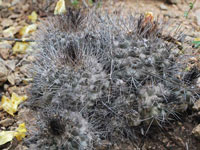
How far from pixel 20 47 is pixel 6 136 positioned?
3.60ft

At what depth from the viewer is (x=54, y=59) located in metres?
1.70

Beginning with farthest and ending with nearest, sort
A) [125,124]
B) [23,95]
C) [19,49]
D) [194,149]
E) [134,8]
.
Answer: [134,8], [19,49], [23,95], [125,124], [194,149]

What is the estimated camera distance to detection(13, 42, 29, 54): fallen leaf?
255 cm

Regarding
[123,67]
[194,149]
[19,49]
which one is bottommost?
[194,149]

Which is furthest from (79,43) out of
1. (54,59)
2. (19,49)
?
(19,49)

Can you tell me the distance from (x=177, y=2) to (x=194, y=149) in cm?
180

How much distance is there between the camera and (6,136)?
66.8 inches

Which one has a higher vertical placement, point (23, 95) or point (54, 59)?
point (54, 59)

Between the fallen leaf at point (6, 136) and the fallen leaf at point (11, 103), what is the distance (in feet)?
0.82

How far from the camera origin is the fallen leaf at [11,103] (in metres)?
1.96

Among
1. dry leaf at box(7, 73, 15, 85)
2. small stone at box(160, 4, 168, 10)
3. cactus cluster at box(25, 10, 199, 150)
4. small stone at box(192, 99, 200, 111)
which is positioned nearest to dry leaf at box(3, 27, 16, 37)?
dry leaf at box(7, 73, 15, 85)

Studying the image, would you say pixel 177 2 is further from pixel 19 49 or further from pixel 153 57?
pixel 19 49

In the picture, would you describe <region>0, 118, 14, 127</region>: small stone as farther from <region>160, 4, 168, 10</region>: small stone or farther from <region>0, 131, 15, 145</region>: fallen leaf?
<region>160, 4, 168, 10</region>: small stone

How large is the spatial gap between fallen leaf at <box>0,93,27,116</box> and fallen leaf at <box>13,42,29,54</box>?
65 cm
